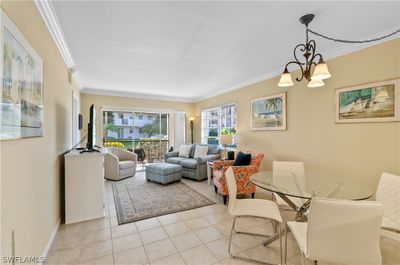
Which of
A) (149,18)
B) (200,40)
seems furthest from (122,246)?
(200,40)

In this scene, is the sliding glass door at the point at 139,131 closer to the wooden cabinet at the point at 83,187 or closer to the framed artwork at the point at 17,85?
the wooden cabinet at the point at 83,187

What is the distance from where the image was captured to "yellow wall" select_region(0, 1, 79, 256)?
4.00 feet

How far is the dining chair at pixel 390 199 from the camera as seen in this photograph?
181cm

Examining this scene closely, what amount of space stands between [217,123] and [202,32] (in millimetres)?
3762

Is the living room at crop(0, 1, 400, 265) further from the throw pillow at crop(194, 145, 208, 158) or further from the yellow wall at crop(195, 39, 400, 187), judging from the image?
the throw pillow at crop(194, 145, 208, 158)

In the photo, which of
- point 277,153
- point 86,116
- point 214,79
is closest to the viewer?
point 277,153

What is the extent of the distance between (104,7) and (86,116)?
13.9ft

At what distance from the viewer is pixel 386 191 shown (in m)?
1.98

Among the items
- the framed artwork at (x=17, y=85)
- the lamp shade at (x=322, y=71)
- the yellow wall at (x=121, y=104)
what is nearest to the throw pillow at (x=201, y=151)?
the yellow wall at (x=121, y=104)

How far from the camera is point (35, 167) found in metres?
1.68

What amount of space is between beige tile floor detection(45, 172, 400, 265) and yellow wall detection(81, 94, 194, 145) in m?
3.54

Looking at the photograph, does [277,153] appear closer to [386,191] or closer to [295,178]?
[295,178]

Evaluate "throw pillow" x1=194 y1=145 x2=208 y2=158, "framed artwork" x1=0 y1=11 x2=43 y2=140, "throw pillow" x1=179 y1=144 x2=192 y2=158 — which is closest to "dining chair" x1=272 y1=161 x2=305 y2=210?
"framed artwork" x1=0 y1=11 x2=43 y2=140

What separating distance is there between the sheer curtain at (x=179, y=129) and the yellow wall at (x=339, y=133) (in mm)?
3421
